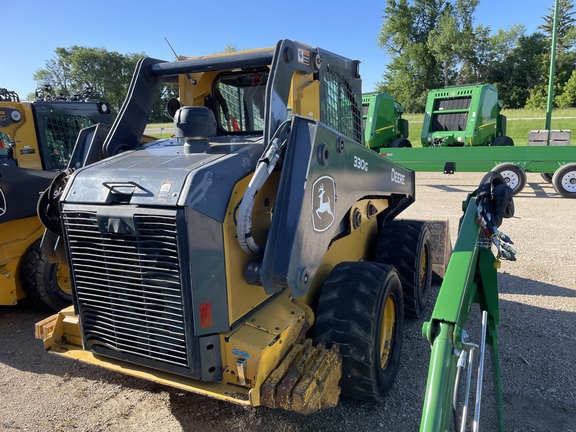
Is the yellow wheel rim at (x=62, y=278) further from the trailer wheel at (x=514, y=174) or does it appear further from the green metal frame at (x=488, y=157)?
the trailer wheel at (x=514, y=174)

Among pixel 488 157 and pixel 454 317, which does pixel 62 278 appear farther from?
pixel 488 157

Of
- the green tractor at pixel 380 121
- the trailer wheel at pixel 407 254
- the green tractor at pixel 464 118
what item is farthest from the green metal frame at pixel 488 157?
the trailer wheel at pixel 407 254

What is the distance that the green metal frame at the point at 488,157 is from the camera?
10922 mm

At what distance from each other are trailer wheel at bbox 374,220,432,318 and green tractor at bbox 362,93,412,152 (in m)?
9.83

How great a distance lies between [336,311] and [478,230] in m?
0.99

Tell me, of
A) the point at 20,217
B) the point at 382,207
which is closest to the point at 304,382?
the point at 382,207

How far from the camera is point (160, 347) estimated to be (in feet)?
8.03

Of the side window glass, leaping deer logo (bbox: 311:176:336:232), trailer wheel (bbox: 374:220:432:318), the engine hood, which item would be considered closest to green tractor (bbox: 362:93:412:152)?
trailer wheel (bbox: 374:220:432:318)

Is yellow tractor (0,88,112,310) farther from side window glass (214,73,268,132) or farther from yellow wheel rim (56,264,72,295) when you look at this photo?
side window glass (214,73,268,132)

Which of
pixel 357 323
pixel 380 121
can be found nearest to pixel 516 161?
pixel 380 121

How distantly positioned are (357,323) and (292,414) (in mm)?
807

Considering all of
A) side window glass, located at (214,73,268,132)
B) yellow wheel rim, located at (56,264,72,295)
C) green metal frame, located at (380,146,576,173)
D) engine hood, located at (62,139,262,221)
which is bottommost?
yellow wheel rim, located at (56,264,72,295)

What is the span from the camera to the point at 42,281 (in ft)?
15.5

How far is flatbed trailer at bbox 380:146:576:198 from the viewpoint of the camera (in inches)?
426
